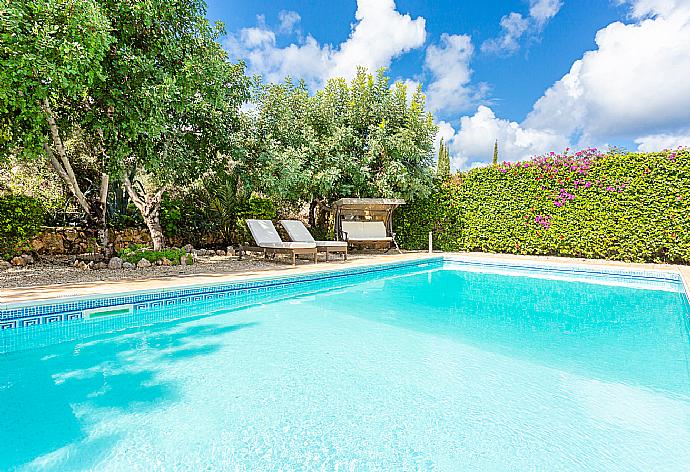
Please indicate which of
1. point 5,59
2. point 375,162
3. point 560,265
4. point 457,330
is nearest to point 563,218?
point 560,265

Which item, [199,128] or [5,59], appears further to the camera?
[199,128]

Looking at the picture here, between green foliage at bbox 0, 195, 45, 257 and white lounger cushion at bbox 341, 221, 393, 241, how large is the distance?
7.96 metres

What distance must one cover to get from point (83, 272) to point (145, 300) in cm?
306

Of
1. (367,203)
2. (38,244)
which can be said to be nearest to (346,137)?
(367,203)

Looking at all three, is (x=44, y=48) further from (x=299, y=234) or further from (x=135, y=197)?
(x=299, y=234)

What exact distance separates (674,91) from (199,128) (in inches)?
713

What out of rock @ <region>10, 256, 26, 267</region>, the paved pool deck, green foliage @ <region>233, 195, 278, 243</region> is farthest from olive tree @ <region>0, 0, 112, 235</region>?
green foliage @ <region>233, 195, 278, 243</region>

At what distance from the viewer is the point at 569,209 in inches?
452

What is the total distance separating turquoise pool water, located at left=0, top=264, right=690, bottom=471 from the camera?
236 cm

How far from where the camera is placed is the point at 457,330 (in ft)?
16.6

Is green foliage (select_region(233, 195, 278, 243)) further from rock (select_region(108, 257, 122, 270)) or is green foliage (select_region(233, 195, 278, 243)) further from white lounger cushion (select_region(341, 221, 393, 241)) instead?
rock (select_region(108, 257, 122, 270))

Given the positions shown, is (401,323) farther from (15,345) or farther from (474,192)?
(474,192)

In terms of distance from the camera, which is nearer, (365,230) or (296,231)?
(296,231)

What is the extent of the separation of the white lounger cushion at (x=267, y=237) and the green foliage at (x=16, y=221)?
15.7 ft
